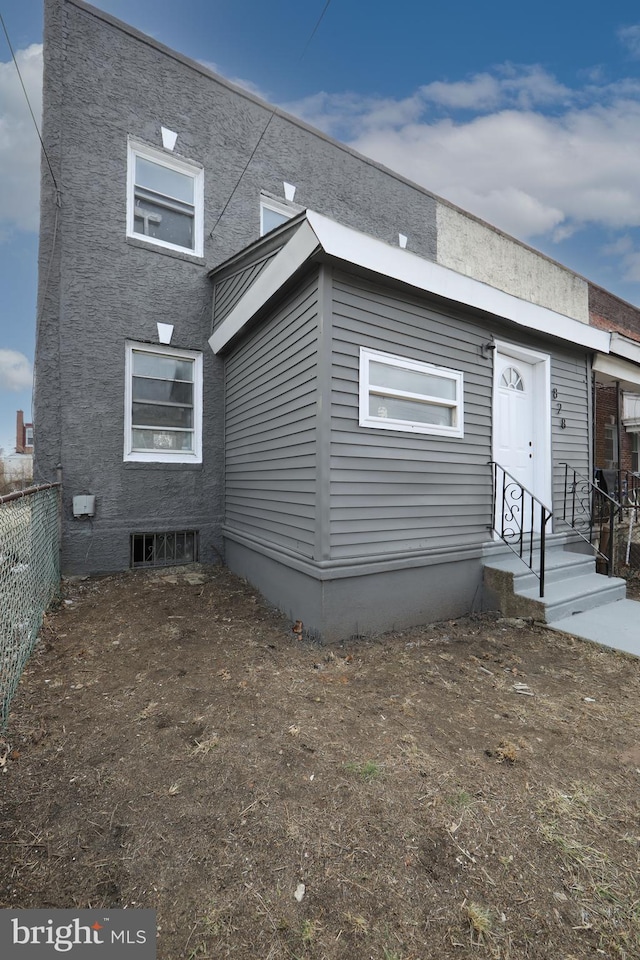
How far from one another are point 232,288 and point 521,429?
4266 millimetres

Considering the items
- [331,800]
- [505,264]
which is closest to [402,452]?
[331,800]

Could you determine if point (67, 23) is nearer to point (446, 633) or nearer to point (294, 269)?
point (294, 269)

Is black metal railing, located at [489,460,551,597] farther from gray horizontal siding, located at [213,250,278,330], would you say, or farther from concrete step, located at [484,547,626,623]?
gray horizontal siding, located at [213,250,278,330]

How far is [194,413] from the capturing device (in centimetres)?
641

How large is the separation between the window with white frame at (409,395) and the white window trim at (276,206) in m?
4.32

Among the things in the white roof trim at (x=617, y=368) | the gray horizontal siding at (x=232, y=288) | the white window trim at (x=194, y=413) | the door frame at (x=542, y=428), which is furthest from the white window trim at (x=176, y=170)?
the white roof trim at (x=617, y=368)

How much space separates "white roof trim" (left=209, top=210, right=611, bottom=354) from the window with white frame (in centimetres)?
76

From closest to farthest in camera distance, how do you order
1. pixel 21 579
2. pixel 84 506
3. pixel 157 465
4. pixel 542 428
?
pixel 21 579 < pixel 84 506 < pixel 542 428 < pixel 157 465

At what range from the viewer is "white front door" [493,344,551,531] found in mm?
5219

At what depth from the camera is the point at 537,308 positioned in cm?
526

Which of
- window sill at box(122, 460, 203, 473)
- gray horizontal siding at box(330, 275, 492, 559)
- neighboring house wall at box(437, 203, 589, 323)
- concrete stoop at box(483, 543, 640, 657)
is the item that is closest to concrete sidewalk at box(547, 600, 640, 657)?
concrete stoop at box(483, 543, 640, 657)

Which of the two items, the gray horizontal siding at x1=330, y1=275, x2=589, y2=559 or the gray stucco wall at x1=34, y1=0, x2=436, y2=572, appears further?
the gray stucco wall at x1=34, y1=0, x2=436, y2=572

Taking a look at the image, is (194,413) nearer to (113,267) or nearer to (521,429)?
(113,267)

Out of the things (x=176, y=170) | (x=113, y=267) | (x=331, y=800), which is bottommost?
(x=331, y=800)
